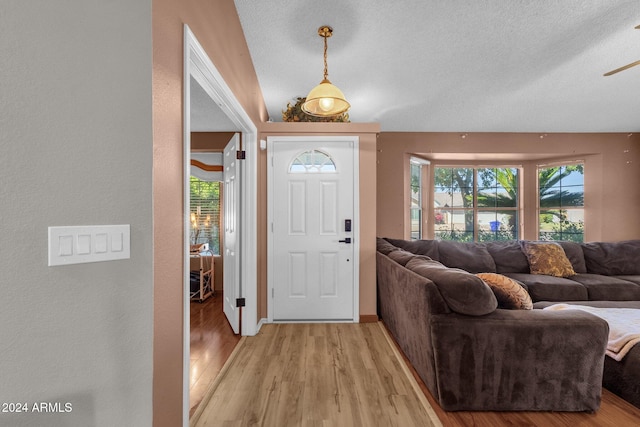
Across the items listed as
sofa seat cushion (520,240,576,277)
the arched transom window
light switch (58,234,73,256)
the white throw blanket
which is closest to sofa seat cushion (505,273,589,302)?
sofa seat cushion (520,240,576,277)

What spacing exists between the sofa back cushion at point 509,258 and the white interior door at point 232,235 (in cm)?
325

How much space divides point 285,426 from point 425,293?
1.11m

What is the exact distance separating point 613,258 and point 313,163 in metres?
4.05

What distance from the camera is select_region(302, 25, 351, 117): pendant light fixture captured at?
223 centimetres

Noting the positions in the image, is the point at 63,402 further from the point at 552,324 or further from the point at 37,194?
the point at 552,324

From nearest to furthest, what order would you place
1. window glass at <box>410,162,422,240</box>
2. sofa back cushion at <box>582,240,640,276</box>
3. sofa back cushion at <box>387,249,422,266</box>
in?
sofa back cushion at <box>387,249,422,266</box> < sofa back cushion at <box>582,240,640,276</box> < window glass at <box>410,162,422,240</box>

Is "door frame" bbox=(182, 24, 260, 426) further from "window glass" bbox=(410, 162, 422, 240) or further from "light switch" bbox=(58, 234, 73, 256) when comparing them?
"window glass" bbox=(410, 162, 422, 240)

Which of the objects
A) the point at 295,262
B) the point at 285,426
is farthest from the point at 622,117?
the point at 285,426

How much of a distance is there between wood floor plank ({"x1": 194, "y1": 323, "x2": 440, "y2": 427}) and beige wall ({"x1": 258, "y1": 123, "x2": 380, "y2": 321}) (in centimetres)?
50

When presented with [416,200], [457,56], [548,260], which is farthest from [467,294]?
[416,200]

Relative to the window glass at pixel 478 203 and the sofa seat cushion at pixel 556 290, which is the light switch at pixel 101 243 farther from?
the window glass at pixel 478 203

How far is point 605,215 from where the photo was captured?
461 centimetres

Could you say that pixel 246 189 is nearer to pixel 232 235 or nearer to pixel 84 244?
pixel 232 235

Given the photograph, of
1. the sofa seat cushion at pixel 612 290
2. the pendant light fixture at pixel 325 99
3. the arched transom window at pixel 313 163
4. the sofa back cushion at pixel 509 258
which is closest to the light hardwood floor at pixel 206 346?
the arched transom window at pixel 313 163
